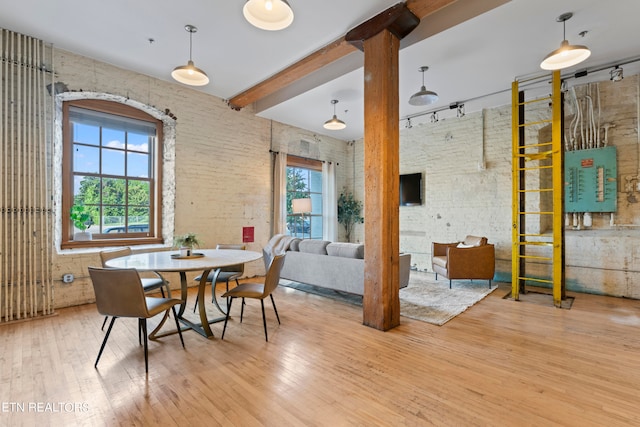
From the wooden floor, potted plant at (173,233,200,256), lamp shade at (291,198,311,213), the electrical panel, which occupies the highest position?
the electrical panel

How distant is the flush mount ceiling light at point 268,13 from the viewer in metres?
2.52

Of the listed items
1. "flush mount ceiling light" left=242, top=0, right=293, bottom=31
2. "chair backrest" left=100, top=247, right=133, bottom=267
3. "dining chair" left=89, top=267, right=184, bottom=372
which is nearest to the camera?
"dining chair" left=89, top=267, right=184, bottom=372

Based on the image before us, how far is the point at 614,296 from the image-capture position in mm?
4621

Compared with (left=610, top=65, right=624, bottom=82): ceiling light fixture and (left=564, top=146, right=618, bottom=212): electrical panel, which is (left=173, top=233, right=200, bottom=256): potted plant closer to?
(left=564, top=146, right=618, bottom=212): electrical panel

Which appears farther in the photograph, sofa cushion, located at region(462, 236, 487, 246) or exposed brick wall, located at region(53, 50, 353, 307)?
sofa cushion, located at region(462, 236, 487, 246)

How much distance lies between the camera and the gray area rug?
377cm

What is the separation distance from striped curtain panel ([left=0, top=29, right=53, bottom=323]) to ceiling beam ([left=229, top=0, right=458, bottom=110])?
2749 mm

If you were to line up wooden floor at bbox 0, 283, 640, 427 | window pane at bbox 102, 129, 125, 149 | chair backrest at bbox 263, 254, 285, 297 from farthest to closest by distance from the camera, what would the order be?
window pane at bbox 102, 129, 125, 149, chair backrest at bbox 263, 254, 285, 297, wooden floor at bbox 0, 283, 640, 427

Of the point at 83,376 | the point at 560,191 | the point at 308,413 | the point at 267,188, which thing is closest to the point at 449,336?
the point at 308,413

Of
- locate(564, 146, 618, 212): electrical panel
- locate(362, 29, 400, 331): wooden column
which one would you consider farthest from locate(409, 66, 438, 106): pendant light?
locate(564, 146, 618, 212): electrical panel

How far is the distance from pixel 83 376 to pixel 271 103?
499cm

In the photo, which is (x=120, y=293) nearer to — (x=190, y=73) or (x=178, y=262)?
(x=178, y=262)

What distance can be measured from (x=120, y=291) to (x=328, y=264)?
2.63 m

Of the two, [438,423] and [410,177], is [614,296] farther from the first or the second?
[438,423]
